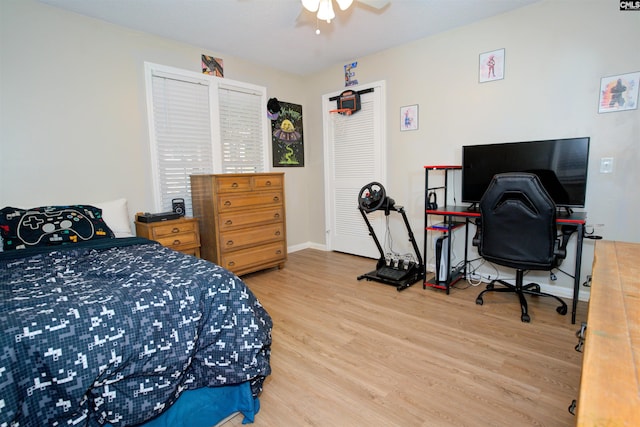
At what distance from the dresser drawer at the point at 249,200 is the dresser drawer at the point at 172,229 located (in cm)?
34

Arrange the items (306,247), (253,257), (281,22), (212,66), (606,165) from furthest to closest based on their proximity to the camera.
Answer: (306,247) → (212,66) → (253,257) → (281,22) → (606,165)

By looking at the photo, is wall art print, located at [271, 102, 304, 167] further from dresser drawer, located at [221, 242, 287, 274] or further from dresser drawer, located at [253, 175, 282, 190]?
dresser drawer, located at [221, 242, 287, 274]

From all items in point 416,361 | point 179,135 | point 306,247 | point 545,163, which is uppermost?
point 179,135

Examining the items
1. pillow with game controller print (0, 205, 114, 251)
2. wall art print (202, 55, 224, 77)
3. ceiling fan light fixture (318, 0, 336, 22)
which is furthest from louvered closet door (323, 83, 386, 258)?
pillow with game controller print (0, 205, 114, 251)

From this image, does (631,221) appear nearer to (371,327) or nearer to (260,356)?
(371,327)

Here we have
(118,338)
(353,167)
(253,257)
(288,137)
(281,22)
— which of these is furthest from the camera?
(288,137)

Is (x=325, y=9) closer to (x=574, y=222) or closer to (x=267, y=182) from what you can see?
(x=267, y=182)

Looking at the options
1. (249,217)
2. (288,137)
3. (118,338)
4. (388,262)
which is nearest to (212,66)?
(288,137)

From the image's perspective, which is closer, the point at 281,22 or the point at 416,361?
the point at 416,361

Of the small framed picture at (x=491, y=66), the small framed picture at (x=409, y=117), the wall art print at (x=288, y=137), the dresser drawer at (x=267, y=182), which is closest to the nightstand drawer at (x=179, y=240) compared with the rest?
the dresser drawer at (x=267, y=182)

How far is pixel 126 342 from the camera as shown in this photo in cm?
126

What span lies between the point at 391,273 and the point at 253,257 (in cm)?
152

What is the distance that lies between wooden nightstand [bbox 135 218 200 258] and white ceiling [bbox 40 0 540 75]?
185 cm

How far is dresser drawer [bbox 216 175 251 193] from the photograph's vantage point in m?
3.23
